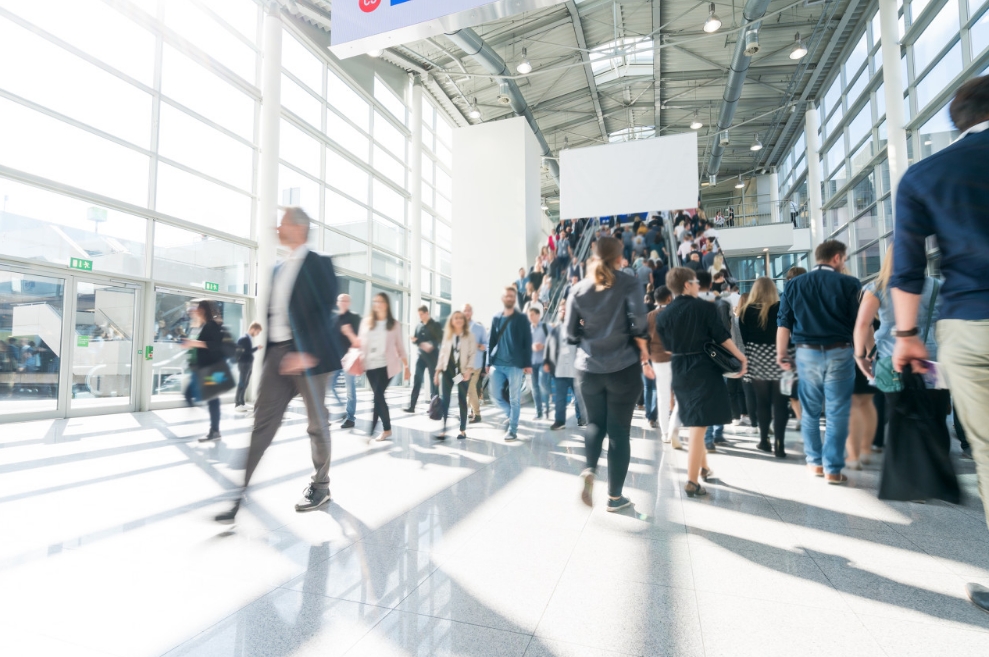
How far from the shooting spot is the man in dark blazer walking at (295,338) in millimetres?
2646

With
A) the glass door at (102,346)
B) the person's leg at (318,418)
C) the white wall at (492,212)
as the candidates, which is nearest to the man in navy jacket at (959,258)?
the person's leg at (318,418)

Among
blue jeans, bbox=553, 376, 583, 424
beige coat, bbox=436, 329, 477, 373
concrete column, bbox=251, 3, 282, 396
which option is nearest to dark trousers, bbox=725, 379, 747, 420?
blue jeans, bbox=553, 376, 583, 424

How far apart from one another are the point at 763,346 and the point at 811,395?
110cm

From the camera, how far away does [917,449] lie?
8.30 ft

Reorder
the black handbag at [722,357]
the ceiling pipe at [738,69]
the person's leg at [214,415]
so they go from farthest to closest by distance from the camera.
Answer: the ceiling pipe at [738,69] < the person's leg at [214,415] < the black handbag at [722,357]

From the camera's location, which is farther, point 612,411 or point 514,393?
point 514,393

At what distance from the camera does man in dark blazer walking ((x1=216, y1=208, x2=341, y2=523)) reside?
2.65 meters

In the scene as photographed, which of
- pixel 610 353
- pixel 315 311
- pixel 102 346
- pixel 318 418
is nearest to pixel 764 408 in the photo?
pixel 610 353

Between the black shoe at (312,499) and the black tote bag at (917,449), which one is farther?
the black shoe at (312,499)

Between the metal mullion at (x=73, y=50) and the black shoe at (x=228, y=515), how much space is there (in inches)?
326

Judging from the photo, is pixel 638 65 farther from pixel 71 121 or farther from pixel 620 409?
pixel 620 409

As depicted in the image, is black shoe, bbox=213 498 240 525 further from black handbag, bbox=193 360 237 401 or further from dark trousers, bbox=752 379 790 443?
dark trousers, bbox=752 379 790 443

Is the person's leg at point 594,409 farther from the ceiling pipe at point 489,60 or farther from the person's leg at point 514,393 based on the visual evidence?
the ceiling pipe at point 489,60

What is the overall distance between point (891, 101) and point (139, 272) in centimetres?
1460
